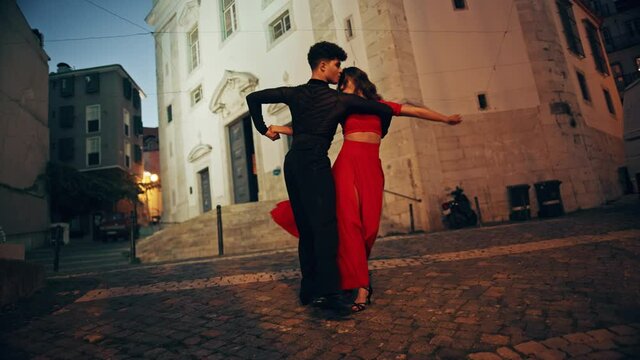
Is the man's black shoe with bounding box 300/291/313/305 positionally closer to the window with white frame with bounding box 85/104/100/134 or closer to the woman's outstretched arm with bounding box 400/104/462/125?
the woman's outstretched arm with bounding box 400/104/462/125

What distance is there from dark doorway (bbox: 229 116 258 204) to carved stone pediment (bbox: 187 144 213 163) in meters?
1.83

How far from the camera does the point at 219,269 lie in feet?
14.9

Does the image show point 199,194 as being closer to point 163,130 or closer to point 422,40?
point 163,130

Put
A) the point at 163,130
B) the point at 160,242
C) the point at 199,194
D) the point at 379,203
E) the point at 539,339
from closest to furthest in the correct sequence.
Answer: the point at 539,339 < the point at 379,203 < the point at 160,242 < the point at 199,194 < the point at 163,130

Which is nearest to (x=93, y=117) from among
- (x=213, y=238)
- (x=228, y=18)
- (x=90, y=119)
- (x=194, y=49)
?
(x=90, y=119)

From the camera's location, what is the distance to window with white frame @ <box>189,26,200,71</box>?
1844cm

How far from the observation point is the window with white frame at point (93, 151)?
26.6 meters

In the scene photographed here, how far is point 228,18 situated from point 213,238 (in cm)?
1228

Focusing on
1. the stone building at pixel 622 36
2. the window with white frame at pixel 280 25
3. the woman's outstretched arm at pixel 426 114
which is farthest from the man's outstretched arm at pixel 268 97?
the stone building at pixel 622 36

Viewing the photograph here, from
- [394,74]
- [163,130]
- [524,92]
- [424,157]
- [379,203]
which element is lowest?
[379,203]

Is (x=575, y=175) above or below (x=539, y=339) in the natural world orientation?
above

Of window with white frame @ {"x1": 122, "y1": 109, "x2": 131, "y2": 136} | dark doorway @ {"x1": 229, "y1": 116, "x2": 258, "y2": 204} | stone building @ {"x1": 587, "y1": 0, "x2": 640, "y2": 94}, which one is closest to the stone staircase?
dark doorway @ {"x1": 229, "y1": 116, "x2": 258, "y2": 204}

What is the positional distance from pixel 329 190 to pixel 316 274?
1.97ft

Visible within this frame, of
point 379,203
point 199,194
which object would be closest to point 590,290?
point 379,203
